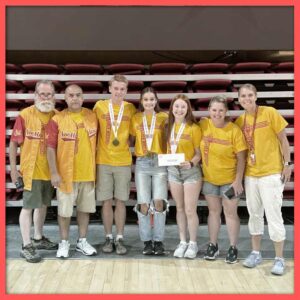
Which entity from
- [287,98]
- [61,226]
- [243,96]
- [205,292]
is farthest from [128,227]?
[287,98]

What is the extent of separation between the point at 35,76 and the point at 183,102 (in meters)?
2.05

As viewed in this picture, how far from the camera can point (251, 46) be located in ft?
11.7

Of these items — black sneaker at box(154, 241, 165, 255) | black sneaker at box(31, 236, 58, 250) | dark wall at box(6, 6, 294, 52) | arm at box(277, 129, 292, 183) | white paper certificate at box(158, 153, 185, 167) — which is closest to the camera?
arm at box(277, 129, 292, 183)

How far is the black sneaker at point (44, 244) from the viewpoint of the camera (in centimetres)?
402

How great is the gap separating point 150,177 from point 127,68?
1597 mm

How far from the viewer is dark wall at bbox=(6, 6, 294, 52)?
A: 345 cm

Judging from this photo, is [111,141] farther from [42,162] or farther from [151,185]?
[42,162]

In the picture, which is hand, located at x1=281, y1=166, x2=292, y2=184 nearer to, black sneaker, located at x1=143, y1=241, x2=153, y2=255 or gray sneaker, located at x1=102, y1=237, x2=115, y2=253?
black sneaker, located at x1=143, y1=241, x2=153, y2=255

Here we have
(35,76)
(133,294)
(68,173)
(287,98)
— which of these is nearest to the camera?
(133,294)

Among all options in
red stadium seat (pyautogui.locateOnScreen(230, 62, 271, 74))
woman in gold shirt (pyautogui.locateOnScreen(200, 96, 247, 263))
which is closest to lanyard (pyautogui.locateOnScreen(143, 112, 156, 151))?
woman in gold shirt (pyautogui.locateOnScreen(200, 96, 247, 263))

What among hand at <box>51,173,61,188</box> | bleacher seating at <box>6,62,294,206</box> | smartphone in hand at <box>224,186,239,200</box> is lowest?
smartphone in hand at <box>224,186,239,200</box>

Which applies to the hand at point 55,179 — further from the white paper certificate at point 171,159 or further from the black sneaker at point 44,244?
the white paper certificate at point 171,159

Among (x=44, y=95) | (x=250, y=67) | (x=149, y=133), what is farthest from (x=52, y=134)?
(x=250, y=67)

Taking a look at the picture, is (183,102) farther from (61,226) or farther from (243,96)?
(61,226)
